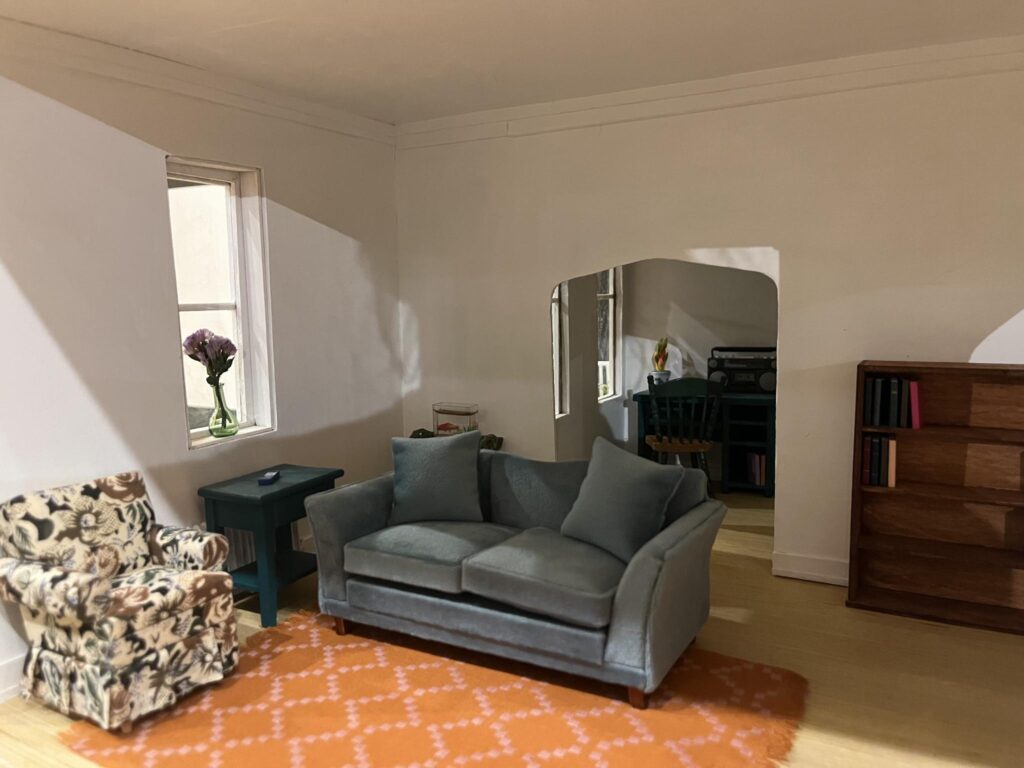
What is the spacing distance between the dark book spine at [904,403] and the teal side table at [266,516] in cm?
287

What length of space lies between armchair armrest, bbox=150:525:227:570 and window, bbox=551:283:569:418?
125 inches

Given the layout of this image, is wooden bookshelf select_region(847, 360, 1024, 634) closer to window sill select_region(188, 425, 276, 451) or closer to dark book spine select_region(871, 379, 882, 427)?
dark book spine select_region(871, 379, 882, 427)

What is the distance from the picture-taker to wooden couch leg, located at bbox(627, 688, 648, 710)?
3086 millimetres

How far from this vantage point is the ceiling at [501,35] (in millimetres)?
3141

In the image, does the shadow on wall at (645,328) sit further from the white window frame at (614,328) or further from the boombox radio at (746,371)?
the boombox radio at (746,371)

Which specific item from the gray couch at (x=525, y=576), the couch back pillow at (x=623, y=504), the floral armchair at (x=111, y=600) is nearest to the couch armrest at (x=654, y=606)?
the gray couch at (x=525, y=576)

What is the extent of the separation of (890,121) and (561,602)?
2.84m

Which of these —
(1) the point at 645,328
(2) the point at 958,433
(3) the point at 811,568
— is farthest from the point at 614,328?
(2) the point at 958,433

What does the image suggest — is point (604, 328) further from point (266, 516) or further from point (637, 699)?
point (637, 699)

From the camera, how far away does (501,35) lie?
11.4 ft

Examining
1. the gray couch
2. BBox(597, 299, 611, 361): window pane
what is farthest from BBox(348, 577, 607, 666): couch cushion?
BBox(597, 299, 611, 361): window pane

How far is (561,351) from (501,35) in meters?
3.03

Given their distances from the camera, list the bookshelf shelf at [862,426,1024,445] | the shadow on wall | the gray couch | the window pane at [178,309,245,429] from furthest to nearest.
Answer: the shadow on wall < the window pane at [178,309,245,429] < the bookshelf shelf at [862,426,1024,445] < the gray couch

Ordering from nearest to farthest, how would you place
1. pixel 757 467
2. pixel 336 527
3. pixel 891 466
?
pixel 336 527
pixel 891 466
pixel 757 467
